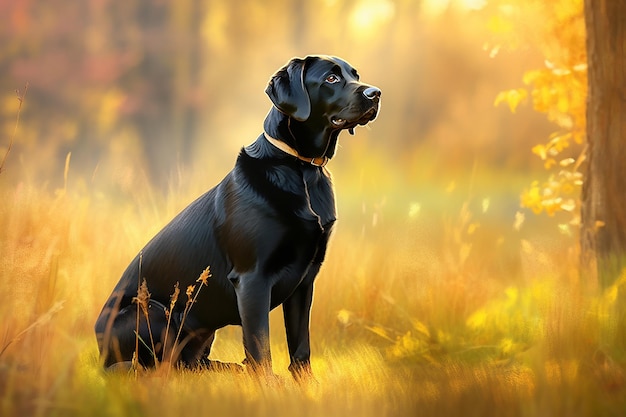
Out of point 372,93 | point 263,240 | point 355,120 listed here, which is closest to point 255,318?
point 263,240

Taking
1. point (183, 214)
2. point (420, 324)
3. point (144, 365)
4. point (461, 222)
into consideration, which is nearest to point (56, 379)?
point (144, 365)

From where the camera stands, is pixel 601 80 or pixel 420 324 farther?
pixel 601 80

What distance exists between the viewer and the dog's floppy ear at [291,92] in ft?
10.8

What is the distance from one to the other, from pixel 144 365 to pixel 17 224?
3.66ft

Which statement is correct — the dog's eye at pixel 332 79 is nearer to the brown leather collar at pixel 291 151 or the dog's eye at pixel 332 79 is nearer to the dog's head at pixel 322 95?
the dog's head at pixel 322 95

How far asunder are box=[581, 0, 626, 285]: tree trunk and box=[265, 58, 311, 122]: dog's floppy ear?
84.4 inches

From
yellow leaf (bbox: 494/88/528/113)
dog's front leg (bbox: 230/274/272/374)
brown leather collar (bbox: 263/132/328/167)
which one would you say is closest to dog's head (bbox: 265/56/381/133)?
brown leather collar (bbox: 263/132/328/167)

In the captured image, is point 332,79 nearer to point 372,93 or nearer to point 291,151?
point 372,93

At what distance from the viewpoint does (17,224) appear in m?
3.93

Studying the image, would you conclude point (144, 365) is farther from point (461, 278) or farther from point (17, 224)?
point (461, 278)

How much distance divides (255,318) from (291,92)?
3.33ft

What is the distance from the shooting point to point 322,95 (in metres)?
3.41

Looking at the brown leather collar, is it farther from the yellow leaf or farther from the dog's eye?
the yellow leaf

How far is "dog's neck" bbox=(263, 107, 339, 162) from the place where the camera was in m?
3.37
